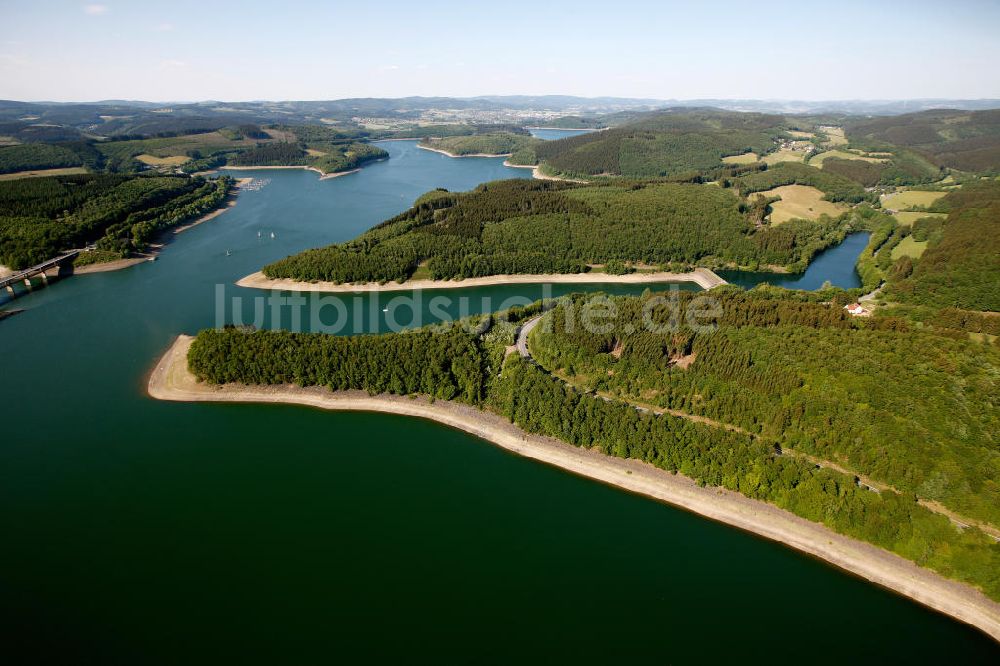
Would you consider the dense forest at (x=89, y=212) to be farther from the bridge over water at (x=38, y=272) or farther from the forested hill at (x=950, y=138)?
the forested hill at (x=950, y=138)

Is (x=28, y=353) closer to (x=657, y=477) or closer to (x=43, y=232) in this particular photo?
(x=43, y=232)

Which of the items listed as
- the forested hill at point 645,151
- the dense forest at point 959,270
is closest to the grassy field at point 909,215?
the dense forest at point 959,270

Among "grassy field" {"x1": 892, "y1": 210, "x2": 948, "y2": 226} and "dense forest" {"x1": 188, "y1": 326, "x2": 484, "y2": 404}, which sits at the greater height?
"grassy field" {"x1": 892, "y1": 210, "x2": 948, "y2": 226}

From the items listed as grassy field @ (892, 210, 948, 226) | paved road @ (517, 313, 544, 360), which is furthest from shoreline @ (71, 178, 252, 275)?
grassy field @ (892, 210, 948, 226)

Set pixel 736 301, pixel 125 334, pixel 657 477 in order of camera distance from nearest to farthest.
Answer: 1. pixel 657 477
2. pixel 736 301
3. pixel 125 334

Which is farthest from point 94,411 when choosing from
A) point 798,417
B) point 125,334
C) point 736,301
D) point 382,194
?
point 382,194

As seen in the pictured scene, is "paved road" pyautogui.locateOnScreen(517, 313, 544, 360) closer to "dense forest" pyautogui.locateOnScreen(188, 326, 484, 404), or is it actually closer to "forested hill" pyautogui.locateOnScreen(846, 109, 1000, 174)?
"dense forest" pyautogui.locateOnScreen(188, 326, 484, 404)

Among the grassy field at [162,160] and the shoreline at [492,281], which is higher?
the grassy field at [162,160]
